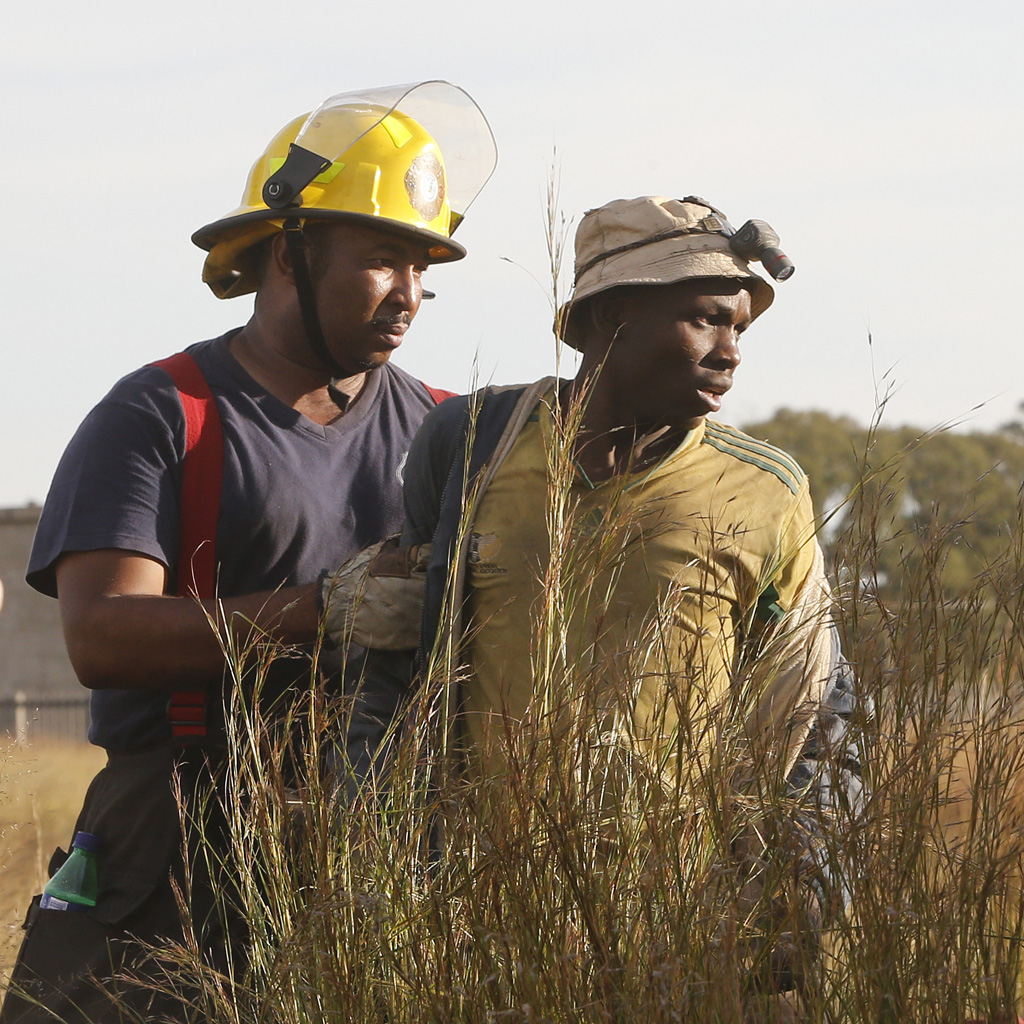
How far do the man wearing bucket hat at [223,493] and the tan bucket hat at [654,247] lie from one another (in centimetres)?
68

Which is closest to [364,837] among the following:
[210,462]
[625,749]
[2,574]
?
[625,749]

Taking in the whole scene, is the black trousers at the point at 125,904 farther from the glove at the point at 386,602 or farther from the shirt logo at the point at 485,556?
the shirt logo at the point at 485,556

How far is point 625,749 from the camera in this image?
201cm

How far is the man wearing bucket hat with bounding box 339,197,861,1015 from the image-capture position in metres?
2.08

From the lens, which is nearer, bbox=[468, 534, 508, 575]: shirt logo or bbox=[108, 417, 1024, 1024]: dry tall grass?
bbox=[108, 417, 1024, 1024]: dry tall grass

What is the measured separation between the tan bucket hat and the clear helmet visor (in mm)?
882

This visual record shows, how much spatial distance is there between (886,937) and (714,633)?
2.84 feet

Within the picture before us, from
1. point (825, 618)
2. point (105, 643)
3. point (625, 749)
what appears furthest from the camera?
point (105, 643)

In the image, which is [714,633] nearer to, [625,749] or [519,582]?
[519,582]

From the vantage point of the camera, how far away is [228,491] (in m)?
3.17

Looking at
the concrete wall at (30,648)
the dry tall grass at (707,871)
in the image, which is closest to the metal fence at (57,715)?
the concrete wall at (30,648)

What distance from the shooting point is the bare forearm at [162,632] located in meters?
2.92

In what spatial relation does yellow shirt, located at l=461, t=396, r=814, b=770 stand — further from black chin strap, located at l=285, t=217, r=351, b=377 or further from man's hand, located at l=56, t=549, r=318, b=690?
black chin strap, located at l=285, t=217, r=351, b=377

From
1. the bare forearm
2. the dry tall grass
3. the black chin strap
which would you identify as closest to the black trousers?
the bare forearm
